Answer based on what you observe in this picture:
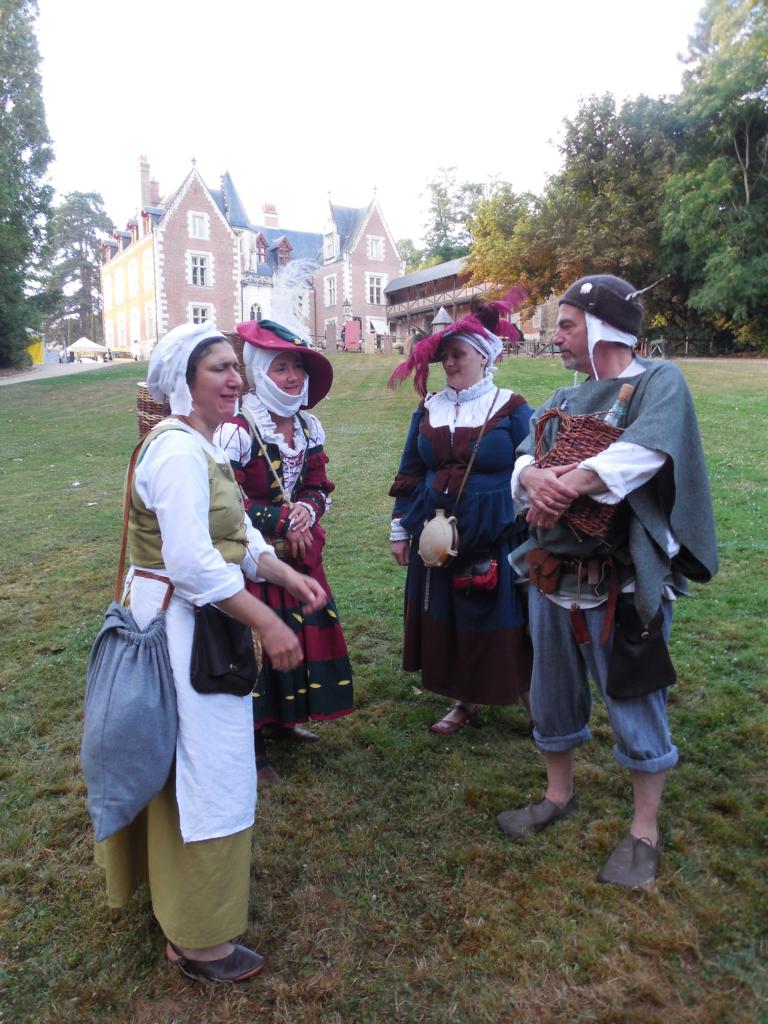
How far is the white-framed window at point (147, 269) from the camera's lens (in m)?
39.2

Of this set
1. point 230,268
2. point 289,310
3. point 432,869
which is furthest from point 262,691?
point 230,268

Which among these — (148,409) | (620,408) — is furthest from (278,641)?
(620,408)

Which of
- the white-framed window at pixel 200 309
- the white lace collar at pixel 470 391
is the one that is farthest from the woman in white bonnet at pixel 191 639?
the white-framed window at pixel 200 309

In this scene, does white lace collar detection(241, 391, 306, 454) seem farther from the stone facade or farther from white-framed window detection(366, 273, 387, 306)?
white-framed window detection(366, 273, 387, 306)

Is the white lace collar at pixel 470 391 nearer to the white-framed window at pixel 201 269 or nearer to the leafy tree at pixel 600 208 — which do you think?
the leafy tree at pixel 600 208

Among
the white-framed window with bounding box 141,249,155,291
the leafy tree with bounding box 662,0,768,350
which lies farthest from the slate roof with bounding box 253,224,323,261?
the leafy tree with bounding box 662,0,768,350

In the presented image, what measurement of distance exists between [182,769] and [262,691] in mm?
1352

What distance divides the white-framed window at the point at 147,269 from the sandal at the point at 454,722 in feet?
131

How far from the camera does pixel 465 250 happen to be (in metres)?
52.2

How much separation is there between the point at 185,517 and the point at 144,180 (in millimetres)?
45921

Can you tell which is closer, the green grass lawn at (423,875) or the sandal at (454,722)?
the green grass lawn at (423,875)

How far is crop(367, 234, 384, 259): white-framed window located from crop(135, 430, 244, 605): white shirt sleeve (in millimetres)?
46653

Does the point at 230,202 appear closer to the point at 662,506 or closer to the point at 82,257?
the point at 82,257

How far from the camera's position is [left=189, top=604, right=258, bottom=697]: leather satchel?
2.06 meters
